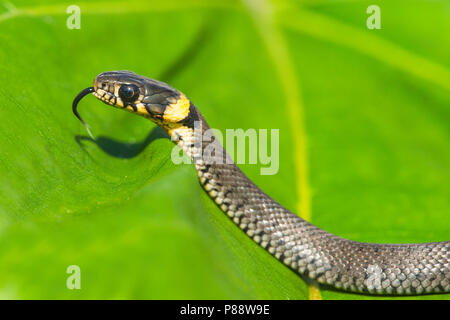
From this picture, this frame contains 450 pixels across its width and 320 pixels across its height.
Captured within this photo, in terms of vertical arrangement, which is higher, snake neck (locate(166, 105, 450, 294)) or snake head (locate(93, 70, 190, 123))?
snake head (locate(93, 70, 190, 123))

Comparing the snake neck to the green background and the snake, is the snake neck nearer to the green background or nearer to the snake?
the snake

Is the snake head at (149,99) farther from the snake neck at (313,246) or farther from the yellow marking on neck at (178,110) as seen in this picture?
the snake neck at (313,246)

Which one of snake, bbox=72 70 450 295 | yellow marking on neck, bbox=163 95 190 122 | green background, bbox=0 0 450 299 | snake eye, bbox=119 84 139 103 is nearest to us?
green background, bbox=0 0 450 299

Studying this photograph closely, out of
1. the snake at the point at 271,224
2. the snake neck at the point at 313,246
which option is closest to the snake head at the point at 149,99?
the snake at the point at 271,224

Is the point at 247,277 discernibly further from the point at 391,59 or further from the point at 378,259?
the point at 391,59

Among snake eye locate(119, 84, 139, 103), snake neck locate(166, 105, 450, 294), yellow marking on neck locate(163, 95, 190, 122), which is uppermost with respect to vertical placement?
snake eye locate(119, 84, 139, 103)

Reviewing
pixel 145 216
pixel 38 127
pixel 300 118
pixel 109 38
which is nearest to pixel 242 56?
pixel 300 118

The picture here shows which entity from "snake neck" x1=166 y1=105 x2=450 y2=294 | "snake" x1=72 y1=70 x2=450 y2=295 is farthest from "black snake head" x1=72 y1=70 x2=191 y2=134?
"snake neck" x1=166 y1=105 x2=450 y2=294
